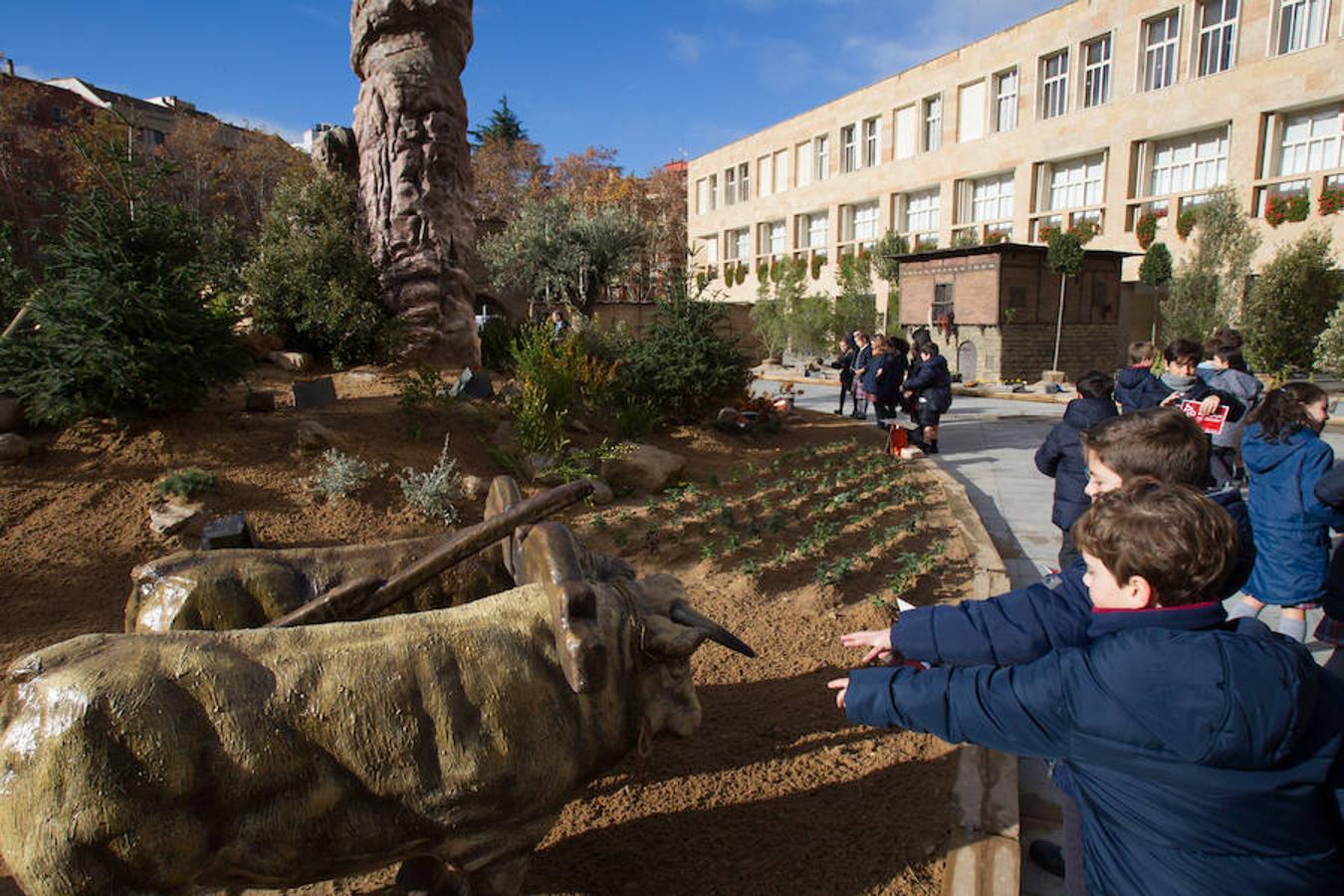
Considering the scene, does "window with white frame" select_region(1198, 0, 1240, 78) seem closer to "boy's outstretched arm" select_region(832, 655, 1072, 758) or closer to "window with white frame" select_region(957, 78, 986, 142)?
"window with white frame" select_region(957, 78, 986, 142)

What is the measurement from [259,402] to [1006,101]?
104ft

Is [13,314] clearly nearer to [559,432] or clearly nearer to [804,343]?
[559,432]

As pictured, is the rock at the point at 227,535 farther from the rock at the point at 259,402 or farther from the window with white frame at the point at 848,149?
the window with white frame at the point at 848,149

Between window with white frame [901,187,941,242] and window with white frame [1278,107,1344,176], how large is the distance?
1227 centimetres

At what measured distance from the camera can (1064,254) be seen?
21141 millimetres

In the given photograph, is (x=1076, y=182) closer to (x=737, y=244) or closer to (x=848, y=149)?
(x=848, y=149)

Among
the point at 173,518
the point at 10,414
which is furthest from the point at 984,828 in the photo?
the point at 10,414

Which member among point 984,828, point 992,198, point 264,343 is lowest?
point 984,828

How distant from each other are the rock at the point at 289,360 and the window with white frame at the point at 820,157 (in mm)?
32910

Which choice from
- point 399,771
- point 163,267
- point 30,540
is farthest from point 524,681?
point 163,267

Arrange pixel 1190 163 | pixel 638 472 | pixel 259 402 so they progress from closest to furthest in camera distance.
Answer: pixel 259 402
pixel 638 472
pixel 1190 163

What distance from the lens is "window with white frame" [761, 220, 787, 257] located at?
135 ft

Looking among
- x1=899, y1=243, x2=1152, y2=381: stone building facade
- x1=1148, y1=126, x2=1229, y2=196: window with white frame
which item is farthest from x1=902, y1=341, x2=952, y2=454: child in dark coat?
x1=1148, y1=126, x2=1229, y2=196: window with white frame

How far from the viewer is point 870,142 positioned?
35375 mm
